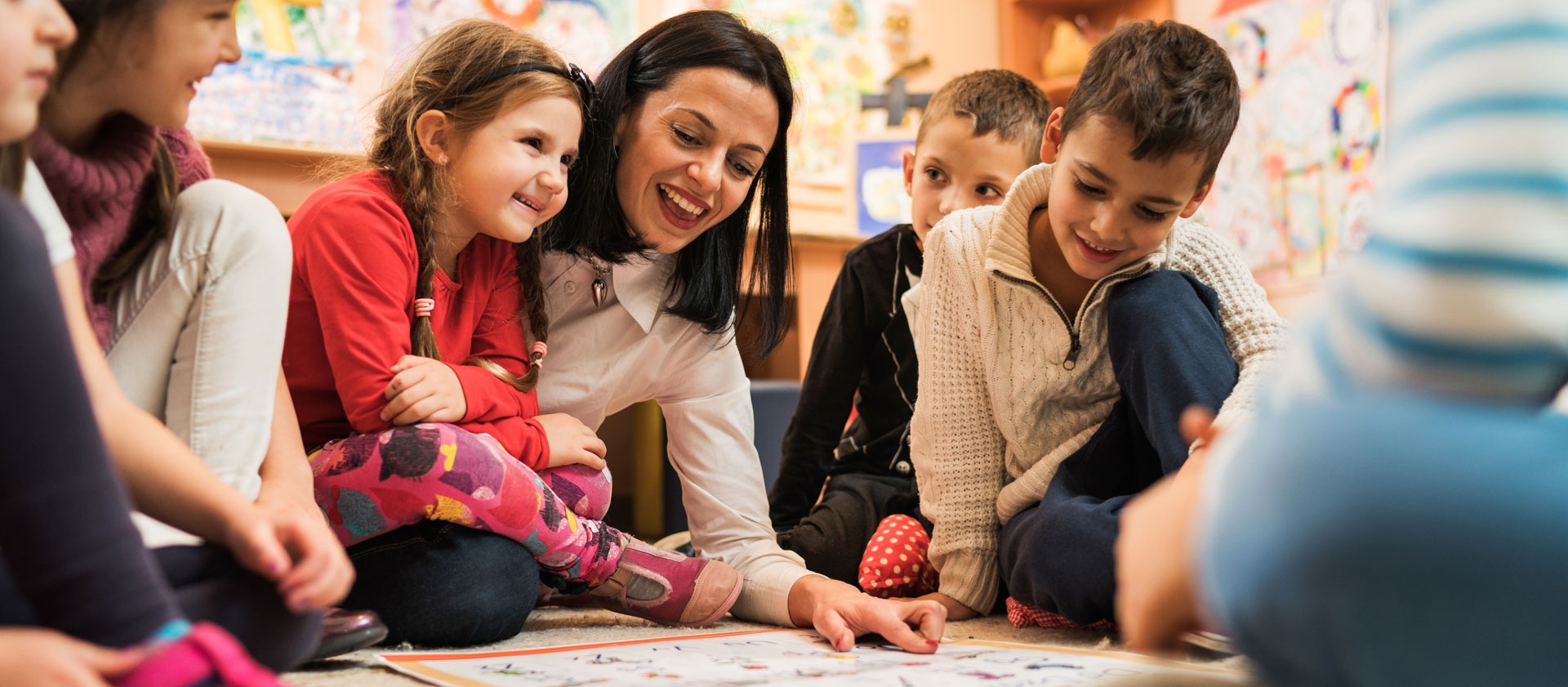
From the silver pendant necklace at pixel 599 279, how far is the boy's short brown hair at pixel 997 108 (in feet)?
2.05

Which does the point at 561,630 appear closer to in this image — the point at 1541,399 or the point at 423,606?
the point at 423,606

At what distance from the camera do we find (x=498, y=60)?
101cm

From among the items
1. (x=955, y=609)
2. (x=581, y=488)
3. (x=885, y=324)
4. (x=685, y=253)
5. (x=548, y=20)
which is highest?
(x=548, y=20)

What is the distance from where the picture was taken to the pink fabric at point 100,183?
573 millimetres

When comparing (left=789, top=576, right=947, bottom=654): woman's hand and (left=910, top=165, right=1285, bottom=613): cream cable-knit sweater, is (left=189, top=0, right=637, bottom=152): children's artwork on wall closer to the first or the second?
(left=910, top=165, right=1285, bottom=613): cream cable-knit sweater

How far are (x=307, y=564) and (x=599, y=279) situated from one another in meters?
0.70

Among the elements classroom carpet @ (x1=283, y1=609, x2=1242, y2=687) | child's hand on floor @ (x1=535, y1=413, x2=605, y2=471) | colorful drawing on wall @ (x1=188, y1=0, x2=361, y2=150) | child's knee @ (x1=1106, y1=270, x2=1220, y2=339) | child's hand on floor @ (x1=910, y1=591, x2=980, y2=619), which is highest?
colorful drawing on wall @ (x1=188, y1=0, x2=361, y2=150)

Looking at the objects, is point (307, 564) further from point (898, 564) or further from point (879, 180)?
point (879, 180)

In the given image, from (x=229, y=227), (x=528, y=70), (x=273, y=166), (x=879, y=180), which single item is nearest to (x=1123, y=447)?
(x=528, y=70)

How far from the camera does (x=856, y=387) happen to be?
1.51m

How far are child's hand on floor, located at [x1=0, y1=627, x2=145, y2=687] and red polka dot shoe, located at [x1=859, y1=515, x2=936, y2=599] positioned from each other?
0.87 metres

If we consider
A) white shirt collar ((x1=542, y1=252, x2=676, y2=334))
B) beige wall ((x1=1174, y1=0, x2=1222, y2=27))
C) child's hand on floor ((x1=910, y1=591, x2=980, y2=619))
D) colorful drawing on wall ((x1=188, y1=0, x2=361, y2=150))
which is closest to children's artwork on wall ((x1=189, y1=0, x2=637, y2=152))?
colorful drawing on wall ((x1=188, y1=0, x2=361, y2=150))

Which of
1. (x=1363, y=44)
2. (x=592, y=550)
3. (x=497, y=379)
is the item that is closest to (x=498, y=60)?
(x=497, y=379)

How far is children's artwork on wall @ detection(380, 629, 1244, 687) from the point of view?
689 millimetres
